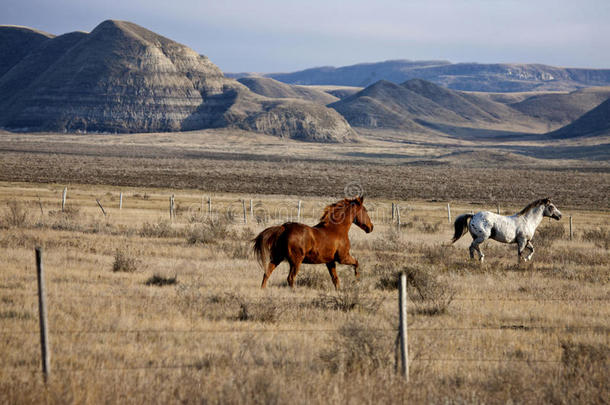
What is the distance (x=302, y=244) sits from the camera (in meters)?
11.3

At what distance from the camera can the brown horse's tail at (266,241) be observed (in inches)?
442

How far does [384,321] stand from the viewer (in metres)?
9.73

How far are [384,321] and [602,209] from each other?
37620 millimetres

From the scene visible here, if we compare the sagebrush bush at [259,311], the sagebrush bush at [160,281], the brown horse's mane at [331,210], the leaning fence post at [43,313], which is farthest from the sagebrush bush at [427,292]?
the leaning fence post at [43,313]

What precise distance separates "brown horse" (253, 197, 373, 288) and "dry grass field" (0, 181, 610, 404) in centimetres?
60

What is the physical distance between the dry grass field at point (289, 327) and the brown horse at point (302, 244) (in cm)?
60

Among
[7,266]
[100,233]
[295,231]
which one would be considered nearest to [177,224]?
[100,233]

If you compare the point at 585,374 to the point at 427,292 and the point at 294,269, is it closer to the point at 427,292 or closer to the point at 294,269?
the point at 427,292

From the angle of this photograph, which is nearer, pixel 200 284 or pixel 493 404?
pixel 493 404

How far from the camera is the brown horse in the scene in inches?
444

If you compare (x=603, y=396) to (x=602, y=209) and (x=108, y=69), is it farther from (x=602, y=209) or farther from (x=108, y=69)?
(x=108, y=69)

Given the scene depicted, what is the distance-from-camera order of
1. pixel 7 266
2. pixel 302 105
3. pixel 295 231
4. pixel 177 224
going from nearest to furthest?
pixel 295 231
pixel 7 266
pixel 177 224
pixel 302 105

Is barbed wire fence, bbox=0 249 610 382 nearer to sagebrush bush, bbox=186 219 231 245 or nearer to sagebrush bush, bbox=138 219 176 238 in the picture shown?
sagebrush bush, bbox=186 219 231 245

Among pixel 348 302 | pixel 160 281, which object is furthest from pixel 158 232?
pixel 348 302
